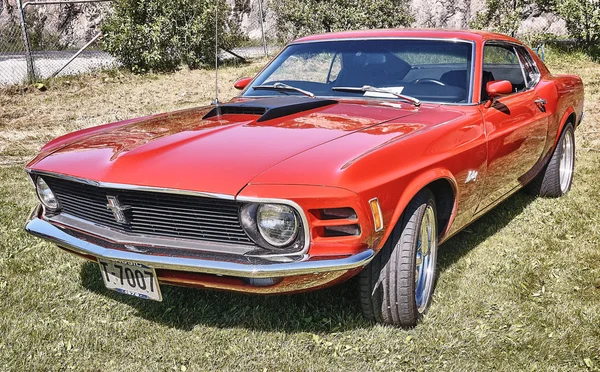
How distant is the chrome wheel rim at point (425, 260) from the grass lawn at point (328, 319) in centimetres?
11

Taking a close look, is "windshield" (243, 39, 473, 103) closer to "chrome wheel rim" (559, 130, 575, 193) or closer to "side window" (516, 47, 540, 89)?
"side window" (516, 47, 540, 89)

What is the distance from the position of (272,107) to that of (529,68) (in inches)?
97.3

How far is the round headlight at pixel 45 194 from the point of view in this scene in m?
3.21

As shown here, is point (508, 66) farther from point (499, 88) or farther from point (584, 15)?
point (584, 15)

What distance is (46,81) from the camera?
10945mm

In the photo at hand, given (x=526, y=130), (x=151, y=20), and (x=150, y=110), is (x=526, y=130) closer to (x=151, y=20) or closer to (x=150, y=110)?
(x=150, y=110)

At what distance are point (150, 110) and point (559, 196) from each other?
672 cm

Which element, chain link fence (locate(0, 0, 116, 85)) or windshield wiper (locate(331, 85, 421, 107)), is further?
chain link fence (locate(0, 0, 116, 85))

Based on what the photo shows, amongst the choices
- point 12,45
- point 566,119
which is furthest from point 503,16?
point 12,45

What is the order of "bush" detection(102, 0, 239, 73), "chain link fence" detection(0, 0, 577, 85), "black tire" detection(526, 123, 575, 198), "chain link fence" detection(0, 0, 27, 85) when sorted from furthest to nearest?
"bush" detection(102, 0, 239, 73), "chain link fence" detection(0, 0, 577, 85), "chain link fence" detection(0, 0, 27, 85), "black tire" detection(526, 123, 575, 198)

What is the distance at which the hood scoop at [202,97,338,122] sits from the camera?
3336 millimetres

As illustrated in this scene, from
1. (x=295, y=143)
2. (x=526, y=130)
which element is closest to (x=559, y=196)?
(x=526, y=130)

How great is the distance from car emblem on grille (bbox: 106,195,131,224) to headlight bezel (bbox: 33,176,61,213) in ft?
1.88

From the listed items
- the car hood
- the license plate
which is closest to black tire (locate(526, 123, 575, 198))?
the car hood
